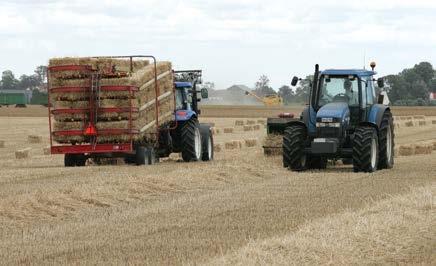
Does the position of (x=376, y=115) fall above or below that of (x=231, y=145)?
above

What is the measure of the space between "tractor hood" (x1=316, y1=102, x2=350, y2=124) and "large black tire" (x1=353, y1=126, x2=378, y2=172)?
482 mm

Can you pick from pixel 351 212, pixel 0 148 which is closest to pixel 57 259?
pixel 351 212

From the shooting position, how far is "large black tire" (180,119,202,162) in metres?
27.0

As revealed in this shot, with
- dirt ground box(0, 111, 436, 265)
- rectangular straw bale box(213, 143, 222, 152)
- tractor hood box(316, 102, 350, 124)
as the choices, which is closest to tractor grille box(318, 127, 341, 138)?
tractor hood box(316, 102, 350, 124)

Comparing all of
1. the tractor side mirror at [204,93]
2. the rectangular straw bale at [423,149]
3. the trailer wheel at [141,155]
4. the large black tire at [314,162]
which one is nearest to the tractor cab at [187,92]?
the tractor side mirror at [204,93]

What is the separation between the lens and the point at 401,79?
159 meters

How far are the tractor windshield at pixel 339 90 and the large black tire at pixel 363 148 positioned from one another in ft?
3.52

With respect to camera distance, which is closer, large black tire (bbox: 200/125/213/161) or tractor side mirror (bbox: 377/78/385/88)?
tractor side mirror (bbox: 377/78/385/88)

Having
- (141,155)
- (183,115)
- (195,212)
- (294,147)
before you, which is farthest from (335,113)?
(195,212)

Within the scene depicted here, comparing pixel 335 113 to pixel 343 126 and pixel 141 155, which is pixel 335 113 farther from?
pixel 141 155

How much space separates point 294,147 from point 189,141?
432 cm

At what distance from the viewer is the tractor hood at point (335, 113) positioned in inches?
912

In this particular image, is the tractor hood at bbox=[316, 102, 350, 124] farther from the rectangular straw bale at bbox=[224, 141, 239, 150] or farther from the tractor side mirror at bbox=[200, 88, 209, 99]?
the rectangular straw bale at bbox=[224, 141, 239, 150]

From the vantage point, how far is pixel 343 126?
23.3 metres
